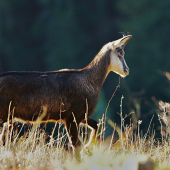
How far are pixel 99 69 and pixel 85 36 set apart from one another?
955 inches

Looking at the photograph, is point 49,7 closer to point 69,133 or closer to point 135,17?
point 135,17

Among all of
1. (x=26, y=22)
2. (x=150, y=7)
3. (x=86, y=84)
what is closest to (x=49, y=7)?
(x=26, y=22)

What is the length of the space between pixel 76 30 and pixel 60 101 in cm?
2478

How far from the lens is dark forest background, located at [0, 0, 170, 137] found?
2822 centimetres

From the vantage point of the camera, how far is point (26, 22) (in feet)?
106

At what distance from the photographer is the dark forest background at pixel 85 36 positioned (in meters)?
28.2

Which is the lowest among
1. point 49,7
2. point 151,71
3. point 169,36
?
point 151,71

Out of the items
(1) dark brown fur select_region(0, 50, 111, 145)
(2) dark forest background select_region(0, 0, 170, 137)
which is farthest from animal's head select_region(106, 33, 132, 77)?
(2) dark forest background select_region(0, 0, 170, 137)

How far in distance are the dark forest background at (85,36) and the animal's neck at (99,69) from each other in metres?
19.4

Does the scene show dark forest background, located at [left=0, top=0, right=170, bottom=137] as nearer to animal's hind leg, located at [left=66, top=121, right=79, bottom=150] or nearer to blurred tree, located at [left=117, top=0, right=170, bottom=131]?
blurred tree, located at [left=117, top=0, right=170, bottom=131]

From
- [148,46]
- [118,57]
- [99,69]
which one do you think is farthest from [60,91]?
[148,46]

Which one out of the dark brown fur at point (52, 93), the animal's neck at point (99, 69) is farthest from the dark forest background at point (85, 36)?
the dark brown fur at point (52, 93)

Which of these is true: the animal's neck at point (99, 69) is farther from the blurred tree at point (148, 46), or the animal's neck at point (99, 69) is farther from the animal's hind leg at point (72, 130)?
the blurred tree at point (148, 46)

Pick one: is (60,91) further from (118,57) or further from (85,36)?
(85,36)
